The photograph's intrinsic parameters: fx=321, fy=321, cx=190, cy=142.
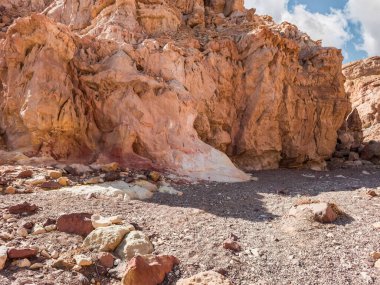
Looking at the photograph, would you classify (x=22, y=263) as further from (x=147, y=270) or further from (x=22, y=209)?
(x=22, y=209)

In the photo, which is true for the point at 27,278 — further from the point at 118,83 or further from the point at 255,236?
the point at 118,83

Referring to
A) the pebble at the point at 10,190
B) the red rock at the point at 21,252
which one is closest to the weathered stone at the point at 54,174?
the pebble at the point at 10,190

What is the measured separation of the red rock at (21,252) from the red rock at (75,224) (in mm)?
973

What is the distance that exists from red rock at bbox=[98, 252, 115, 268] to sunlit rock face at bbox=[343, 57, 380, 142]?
80.8ft

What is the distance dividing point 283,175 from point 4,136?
38.4ft

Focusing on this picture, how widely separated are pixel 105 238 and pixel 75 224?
795 millimetres

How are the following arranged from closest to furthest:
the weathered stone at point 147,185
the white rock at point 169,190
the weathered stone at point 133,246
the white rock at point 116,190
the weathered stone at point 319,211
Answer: the weathered stone at point 133,246, the weathered stone at point 319,211, the white rock at point 116,190, the white rock at point 169,190, the weathered stone at point 147,185

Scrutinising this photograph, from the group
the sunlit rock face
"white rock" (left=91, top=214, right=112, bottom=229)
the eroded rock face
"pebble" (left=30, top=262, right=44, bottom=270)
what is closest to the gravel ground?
"pebble" (left=30, top=262, right=44, bottom=270)

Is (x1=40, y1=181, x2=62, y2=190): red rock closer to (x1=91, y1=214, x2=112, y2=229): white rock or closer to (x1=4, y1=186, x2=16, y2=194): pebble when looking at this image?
(x1=4, y1=186, x2=16, y2=194): pebble

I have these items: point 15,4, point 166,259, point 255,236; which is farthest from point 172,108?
point 15,4

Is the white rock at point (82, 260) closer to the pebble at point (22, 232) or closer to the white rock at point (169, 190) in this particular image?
the pebble at point (22, 232)

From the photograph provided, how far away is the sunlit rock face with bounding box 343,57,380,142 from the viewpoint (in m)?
28.2

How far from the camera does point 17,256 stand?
14.0 ft

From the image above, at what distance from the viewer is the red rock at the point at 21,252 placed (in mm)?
4262
